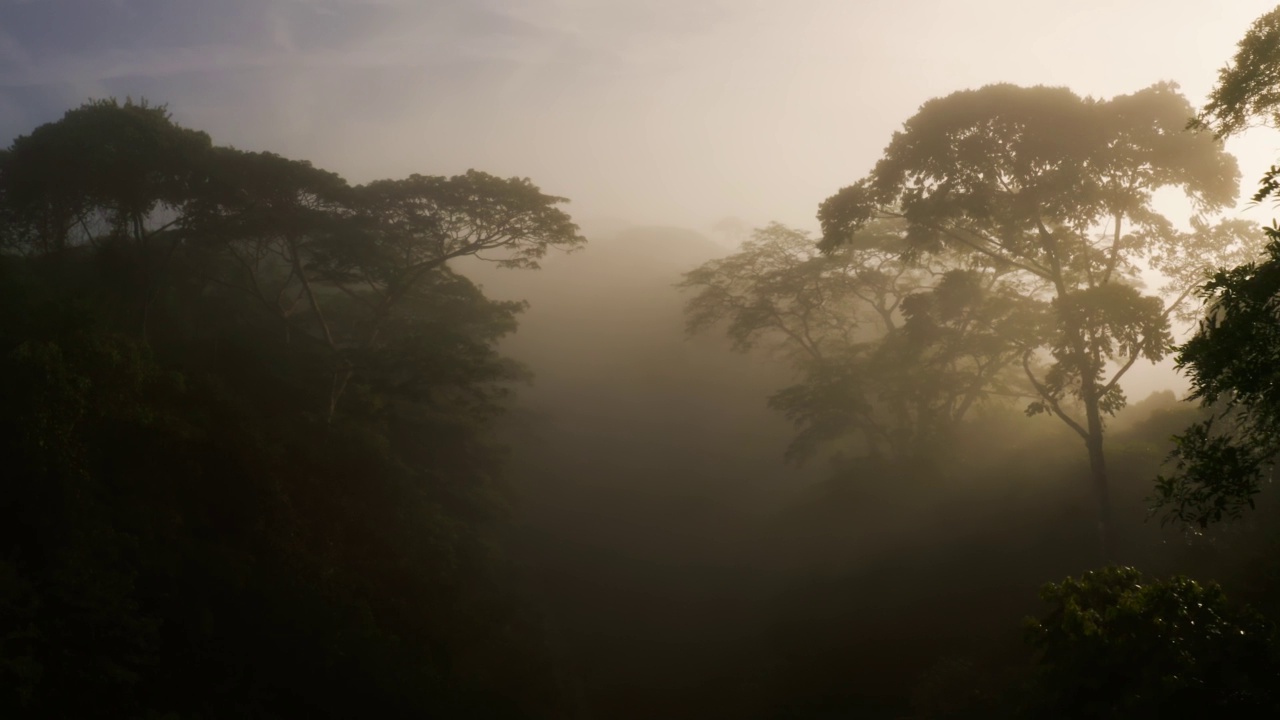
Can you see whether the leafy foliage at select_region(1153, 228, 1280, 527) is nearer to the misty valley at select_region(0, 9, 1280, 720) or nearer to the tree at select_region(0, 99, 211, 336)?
the misty valley at select_region(0, 9, 1280, 720)

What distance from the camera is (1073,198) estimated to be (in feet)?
51.8

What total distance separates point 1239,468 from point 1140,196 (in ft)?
38.6

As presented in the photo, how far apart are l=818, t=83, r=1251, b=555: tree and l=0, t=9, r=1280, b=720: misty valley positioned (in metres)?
0.09

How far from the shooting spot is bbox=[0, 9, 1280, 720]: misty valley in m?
8.77

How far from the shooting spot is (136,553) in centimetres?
1127

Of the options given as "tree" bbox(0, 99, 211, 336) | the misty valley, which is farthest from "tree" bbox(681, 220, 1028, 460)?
"tree" bbox(0, 99, 211, 336)

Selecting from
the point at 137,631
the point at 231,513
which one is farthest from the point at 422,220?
the point at 137,631

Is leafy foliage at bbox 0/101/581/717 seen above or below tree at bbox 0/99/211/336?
below

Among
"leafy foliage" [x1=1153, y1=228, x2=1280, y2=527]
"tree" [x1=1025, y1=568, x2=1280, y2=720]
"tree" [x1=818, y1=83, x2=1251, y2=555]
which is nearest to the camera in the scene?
"leafy foliage" [x1=1153, y1=228, x2=1280, y2=527]

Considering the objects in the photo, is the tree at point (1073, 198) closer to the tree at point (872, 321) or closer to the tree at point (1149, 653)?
the tree at point (872, 321)

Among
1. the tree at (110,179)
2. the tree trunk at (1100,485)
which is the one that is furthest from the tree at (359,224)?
the tree trunk at (1100,485)

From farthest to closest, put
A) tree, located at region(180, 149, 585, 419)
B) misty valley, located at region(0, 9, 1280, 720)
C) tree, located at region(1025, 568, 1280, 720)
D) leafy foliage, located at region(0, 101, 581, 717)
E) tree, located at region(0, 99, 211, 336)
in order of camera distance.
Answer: tree, located at region(180, 149, 585, 419)
tree, located at region(0, 99, 211, 336)
leafy foliage, located at region(0, 101, 581, 717)
misty valley, located at region(0, 9, 1280, 720)
tree, located at region(1025, 568, 1280, 720)

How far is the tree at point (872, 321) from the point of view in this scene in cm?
1983

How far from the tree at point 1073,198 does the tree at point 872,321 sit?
194 centimetres
